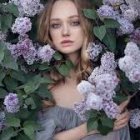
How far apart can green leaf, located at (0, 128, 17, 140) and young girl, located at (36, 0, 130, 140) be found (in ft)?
0.39

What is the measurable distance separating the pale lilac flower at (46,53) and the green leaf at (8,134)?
11.5 inches

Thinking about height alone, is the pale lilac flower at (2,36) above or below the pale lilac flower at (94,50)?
above

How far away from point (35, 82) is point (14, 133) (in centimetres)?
20

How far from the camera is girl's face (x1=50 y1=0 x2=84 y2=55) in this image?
6.29ft

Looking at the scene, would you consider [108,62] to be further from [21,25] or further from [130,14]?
[21,25]

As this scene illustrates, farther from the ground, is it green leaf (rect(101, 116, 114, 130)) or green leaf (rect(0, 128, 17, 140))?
green leaf (rect(101, 116, 114, 130))

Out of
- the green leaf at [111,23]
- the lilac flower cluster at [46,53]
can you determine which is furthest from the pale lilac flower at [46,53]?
the green leaf at [111,23]

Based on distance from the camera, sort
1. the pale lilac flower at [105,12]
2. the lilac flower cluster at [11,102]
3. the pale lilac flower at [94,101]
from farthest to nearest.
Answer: the pale lilac flower at [105,12]
the lilac flower cluster at [11,102]
the pale lilac flower at [94,101]

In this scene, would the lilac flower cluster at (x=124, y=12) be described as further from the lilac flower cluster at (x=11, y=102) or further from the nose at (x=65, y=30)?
the lilac flower cluster at (x=11, y=102)

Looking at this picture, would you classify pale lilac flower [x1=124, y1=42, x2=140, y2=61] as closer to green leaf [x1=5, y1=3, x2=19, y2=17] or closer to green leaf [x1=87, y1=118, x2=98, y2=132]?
green leaf [x1=87, y1=118, x2=98, y2=132]

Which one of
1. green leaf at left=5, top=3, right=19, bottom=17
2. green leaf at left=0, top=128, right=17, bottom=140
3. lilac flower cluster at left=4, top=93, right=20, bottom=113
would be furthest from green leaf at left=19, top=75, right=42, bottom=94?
green leaf at left=5, top=3, right=19, bottom=17

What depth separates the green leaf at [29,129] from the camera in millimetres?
1795

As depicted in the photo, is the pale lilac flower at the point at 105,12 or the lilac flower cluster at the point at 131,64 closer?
the lilac flower cluster at the point at 131,64

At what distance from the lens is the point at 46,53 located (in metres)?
1.91
